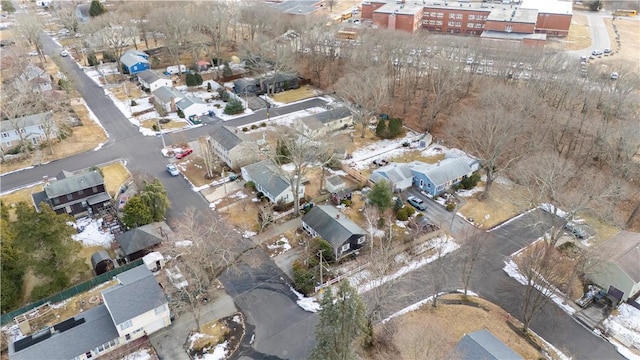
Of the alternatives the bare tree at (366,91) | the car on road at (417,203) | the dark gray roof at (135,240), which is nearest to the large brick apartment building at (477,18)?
the bare tree at (366,91)

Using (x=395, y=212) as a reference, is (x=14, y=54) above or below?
above

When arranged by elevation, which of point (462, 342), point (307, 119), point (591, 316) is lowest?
point (591, 316)

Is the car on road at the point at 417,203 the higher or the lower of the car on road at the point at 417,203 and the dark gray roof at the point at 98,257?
the lower

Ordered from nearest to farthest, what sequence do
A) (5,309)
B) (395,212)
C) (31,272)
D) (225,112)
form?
(5,309), (31,272), (395,212), (225,112)

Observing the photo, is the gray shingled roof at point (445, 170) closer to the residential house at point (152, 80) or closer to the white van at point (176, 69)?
the residential house at point (152, 80)

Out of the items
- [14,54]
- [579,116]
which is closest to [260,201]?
[579,116]

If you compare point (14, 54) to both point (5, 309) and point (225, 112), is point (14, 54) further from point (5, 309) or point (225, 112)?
point (5, 309)

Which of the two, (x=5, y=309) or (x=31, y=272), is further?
(x=31, y=272)
